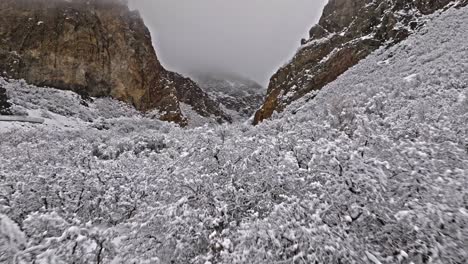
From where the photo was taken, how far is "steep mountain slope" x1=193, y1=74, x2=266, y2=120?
127438 mm

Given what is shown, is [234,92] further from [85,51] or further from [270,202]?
[270,202]

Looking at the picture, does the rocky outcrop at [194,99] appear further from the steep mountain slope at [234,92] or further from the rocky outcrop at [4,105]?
the rocky outcrop at [4,105]

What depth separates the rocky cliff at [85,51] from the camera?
36.8 metres

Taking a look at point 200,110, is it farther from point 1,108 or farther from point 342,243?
point 342,243

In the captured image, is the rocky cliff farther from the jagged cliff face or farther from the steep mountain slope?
the steep mountain slope

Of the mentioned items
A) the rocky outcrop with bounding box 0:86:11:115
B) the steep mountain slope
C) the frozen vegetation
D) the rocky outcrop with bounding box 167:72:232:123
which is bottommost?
the frozen vegetation

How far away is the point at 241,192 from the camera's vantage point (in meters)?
4.85

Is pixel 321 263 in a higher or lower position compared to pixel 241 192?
lower

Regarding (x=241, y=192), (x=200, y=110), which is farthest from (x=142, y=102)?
(x=241, y=192)

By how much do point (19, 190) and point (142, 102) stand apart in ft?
131

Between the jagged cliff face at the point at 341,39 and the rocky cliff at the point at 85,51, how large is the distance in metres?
16.8

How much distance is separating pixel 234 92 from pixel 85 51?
10810cm

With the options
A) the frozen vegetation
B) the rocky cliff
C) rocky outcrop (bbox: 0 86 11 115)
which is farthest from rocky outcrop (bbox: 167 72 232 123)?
the frozen vegetation

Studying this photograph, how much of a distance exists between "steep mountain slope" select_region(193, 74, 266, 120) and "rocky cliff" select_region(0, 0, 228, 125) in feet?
223
